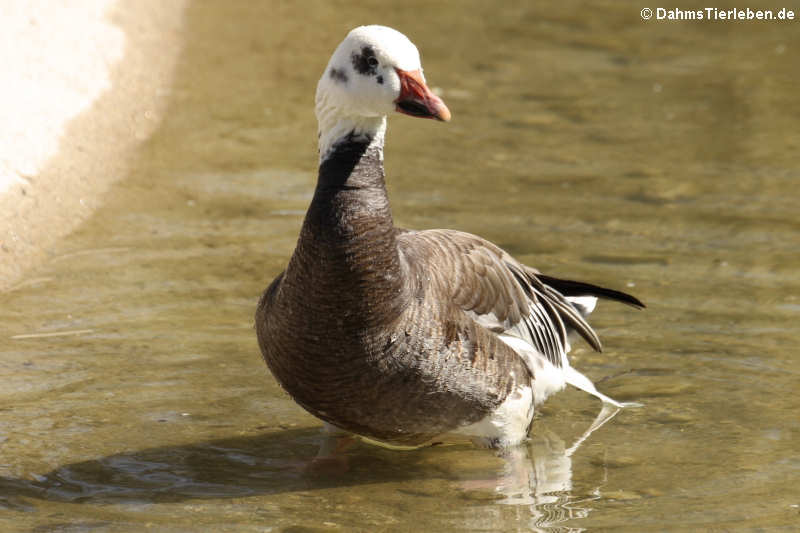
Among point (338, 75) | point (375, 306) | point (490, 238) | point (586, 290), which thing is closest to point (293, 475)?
point (375, 306)

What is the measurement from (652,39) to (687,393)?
7980 mm

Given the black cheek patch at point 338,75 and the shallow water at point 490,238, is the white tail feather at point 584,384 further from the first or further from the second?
the black cheek patch at point 338,75

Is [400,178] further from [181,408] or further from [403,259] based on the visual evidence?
[403,259]

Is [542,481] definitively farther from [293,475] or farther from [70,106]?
[70,106]

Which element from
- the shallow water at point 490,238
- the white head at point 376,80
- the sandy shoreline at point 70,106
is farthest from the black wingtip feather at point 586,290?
the sandy shoreline at point 70,106

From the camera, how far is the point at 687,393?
7117 millimetres

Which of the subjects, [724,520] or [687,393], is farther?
[687,393]

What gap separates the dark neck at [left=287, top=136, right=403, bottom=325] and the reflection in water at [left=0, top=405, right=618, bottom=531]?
3.90ft

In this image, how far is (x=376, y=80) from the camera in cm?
533

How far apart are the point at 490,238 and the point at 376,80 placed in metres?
3.78

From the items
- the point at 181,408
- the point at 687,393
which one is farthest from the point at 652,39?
the point at 181,408

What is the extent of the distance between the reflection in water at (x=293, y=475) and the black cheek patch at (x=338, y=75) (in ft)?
6.79

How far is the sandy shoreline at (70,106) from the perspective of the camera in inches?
355

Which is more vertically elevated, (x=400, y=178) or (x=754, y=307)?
(x=400, y=178)
